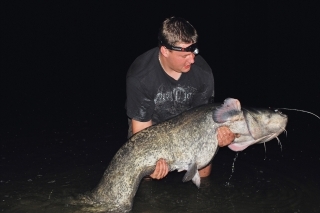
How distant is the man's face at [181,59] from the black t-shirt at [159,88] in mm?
318

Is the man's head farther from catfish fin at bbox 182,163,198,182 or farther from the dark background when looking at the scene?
the dark background

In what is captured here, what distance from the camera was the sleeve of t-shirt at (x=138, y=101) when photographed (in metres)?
5.02

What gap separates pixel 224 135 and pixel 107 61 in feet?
42.9

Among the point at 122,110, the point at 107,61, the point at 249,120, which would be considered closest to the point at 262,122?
the point at 249,120

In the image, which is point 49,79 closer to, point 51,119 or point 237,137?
point 51,119

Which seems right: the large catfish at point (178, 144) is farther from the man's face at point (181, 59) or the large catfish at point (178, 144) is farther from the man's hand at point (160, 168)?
the man's face at point (181, 59)

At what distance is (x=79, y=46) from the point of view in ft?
69.6

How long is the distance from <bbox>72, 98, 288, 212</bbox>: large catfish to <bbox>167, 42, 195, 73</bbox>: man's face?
50 cm

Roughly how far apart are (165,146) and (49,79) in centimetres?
924

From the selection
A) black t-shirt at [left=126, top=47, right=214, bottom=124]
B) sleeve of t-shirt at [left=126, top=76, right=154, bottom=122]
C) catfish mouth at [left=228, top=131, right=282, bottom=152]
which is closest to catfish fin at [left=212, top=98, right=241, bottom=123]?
catfish mouth at [left=228, top=131, right=282, bottom=152]

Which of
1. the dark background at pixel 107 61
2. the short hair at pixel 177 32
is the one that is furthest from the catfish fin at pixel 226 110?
the dark background at pixel 107 61

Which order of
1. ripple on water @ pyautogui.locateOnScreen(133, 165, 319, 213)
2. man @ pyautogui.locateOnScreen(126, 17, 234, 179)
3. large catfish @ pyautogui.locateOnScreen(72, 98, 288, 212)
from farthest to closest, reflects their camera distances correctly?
man @ pyautogui.locateOnScreen(126, 17, 234, 179) → ripple on water @ pyautogui.locateOnScreen(133, 165, 319, 213) → large catfish @ pyautogui.locateOnScreen(72, 98, 288, 212)

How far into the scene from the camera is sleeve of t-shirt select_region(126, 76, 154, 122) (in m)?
5.02

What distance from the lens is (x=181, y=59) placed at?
4648 mm
